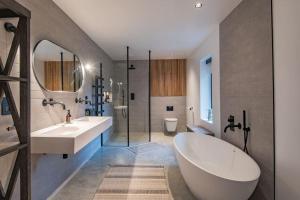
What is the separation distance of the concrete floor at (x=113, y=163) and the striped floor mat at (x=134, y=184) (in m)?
0.10

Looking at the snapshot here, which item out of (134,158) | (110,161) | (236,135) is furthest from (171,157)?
(236,135)

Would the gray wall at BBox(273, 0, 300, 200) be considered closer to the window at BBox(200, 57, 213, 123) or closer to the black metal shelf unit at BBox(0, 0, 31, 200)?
the black metal shelf unit at BBox(0, 0, 31, 200)

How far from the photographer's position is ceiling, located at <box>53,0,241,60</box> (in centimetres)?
239

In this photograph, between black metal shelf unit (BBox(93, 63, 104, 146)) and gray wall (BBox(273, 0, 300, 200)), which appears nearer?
gray wall (BBox(273, 0, 300, 200))

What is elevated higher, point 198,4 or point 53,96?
point 198,4

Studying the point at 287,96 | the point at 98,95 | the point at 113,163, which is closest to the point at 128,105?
the point at 98,95

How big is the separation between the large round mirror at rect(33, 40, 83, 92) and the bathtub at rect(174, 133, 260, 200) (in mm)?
1845

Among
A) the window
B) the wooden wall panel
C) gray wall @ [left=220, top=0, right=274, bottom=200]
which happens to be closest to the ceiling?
gray wall @ [left=220, top=0, right=274, bottom=200]

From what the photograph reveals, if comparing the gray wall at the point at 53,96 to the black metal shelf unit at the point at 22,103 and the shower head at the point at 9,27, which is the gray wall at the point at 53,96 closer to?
the shower head at the point at 9,27

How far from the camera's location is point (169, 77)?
236 inches

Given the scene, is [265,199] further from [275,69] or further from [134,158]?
[134,158]

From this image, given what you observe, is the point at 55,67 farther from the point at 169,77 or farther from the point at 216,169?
the point at 169,77

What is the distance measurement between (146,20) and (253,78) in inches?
70.3

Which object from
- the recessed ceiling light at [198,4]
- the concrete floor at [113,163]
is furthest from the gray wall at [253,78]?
the concrete floor at [113,163]
